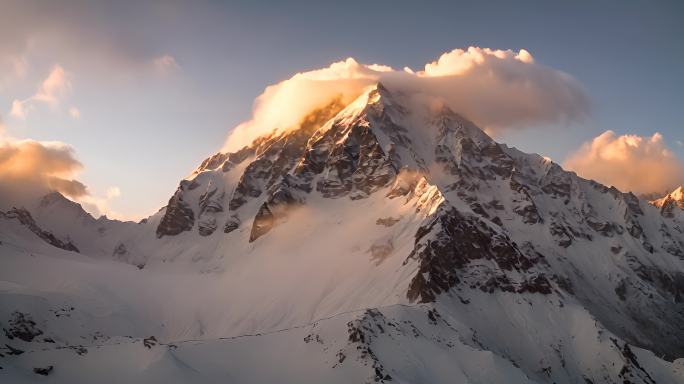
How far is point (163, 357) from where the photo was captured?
87.4 metres

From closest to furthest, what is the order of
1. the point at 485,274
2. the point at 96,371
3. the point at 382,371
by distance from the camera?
→ the point at 96,371, the point at 382,371, the point at 485,274

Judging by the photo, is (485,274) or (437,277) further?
(485,274)

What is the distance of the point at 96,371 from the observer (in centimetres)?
8425

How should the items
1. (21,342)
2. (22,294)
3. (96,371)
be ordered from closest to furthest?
(96,371) → (21,342) → (22,294)

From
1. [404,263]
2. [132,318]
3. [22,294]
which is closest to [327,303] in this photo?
[404,263]

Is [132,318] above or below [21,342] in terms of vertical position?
above

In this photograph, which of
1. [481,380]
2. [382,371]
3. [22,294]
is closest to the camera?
[382,371]

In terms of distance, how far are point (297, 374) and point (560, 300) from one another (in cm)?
10204

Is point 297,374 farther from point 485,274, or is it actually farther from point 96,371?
point 485,274

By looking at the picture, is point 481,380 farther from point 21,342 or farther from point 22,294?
point 22,294

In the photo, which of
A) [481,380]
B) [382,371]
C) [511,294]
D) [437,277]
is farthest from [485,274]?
[382,371]

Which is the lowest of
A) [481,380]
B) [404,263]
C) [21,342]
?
[481,380]

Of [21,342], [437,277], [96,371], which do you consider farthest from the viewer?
[437,277]

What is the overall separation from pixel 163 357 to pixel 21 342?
4735 centimetres
